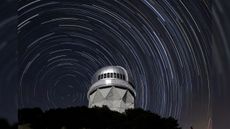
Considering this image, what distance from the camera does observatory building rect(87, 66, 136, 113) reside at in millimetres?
55469

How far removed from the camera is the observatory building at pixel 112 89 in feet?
182

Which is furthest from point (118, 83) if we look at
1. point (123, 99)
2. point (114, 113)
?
point (114, 113)

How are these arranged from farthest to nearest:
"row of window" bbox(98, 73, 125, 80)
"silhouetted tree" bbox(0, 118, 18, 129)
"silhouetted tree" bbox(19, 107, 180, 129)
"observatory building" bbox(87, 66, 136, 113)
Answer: "observatory building" bbox(87, 66, 136, 113) → "row of window" bbox(98, 73, 125, 80) → "silhouetted tree" bbox(19, 107, 180, 129) → "silhouetted tree" bbox(0, 118, 18, 129)

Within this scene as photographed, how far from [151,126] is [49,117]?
27.0ft

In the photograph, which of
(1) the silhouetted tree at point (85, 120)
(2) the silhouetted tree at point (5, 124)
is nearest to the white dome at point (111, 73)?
(1) the silhouetted tree at point (85, 120)

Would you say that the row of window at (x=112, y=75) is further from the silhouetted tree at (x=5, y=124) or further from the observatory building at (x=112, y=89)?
the silhouetted tree at (x=5, y=124)

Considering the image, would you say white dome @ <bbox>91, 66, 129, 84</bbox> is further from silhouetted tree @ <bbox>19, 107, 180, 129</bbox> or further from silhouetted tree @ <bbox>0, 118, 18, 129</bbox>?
silhouetted tree @ <bbox>0, 118, 18, 129</bbox>

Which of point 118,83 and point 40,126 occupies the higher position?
point 118,83

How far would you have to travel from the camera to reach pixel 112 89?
184 ft

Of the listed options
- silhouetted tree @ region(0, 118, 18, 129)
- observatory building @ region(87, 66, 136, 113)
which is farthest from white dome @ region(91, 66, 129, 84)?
silhouetted tree @ region(0, 118, 18, 129)

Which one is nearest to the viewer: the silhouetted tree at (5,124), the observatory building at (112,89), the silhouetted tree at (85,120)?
the silhouetted tree at (5,124)

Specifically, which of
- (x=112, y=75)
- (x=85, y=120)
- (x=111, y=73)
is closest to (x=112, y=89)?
(x=112, y=75)

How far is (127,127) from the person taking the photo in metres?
30.2

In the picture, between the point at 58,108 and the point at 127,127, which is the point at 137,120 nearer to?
the point at 127,127
